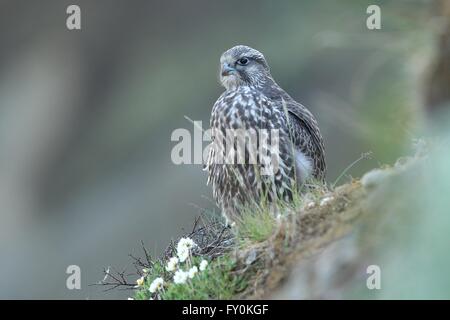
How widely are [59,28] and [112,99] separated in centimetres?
284

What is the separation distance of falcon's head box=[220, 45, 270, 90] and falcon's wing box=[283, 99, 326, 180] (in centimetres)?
42

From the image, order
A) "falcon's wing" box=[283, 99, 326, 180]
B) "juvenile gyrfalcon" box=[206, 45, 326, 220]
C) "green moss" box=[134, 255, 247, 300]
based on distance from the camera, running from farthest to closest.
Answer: "falcon's wing" box=[283, 99, 326, 180] < "juvenile gyrfalcon" box=[206, 45, 326, 220] < "green moss" box=[134, 255, 247, 300]

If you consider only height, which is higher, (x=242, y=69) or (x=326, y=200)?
(x=242, y=69)

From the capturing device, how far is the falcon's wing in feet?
26.7

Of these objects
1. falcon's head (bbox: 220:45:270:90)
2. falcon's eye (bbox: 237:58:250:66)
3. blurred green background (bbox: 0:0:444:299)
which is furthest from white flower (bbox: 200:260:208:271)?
blurred green background (bbox: 0:0:444:299)

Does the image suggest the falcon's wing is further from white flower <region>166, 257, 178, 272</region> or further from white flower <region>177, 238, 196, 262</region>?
white flower <region>166, 257, 178, 272</region>

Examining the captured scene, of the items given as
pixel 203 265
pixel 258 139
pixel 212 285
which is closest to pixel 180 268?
pixel 203 265

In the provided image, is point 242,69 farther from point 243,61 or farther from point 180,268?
point 180,268

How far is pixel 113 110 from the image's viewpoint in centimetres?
2367

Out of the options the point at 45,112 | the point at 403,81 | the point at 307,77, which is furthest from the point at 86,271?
the point at 403,81

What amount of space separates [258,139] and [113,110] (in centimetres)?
1616

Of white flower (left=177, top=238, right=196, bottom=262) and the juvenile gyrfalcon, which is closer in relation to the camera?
white flower (left=177, top=238, right=196, bottom=262)

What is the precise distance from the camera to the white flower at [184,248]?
616 cm

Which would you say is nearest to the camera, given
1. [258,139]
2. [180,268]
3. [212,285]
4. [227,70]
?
[212,285]
